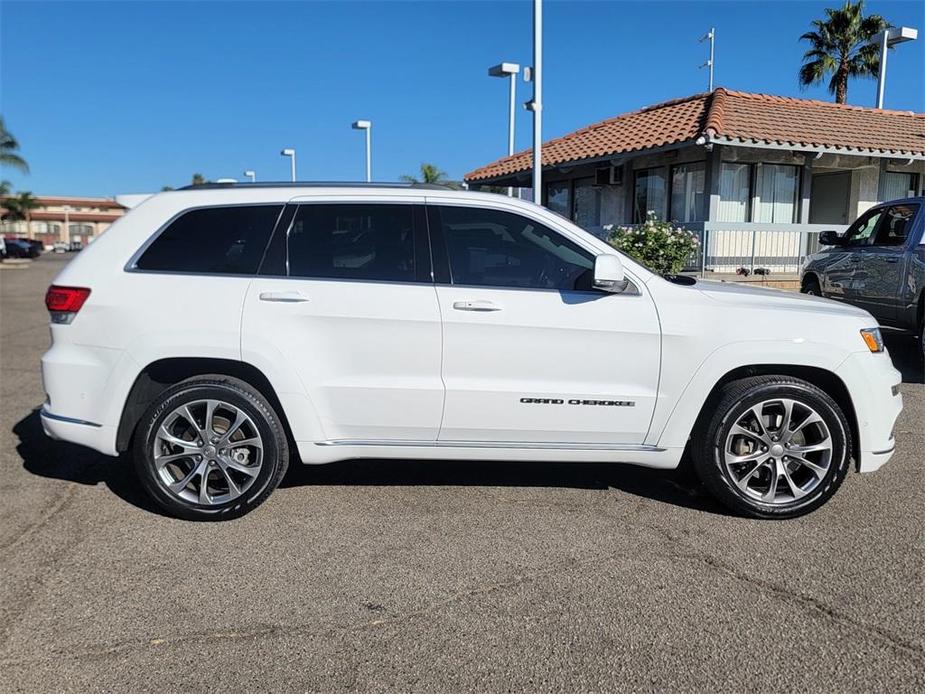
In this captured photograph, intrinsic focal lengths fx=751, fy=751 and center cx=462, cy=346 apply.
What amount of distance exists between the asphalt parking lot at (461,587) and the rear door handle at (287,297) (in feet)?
3.95

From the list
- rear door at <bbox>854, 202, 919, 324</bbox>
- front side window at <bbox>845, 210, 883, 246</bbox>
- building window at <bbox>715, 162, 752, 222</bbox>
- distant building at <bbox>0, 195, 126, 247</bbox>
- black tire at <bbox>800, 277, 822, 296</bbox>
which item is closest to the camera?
rear door at <bbox>854, 202, 919, 324</bbox>

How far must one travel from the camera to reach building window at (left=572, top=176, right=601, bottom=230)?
20.6 metres

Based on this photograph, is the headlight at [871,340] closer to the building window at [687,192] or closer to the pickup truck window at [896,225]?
the pickup truck window at [896,225]

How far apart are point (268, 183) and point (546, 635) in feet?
9.51

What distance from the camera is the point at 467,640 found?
2939 mm

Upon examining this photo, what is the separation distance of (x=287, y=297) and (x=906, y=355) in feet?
26.8

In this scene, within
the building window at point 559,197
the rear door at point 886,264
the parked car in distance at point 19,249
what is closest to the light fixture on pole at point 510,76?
the building window at point 559,197

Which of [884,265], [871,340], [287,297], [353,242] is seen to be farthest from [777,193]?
[287,297]

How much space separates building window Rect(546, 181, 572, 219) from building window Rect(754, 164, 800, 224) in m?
5.60

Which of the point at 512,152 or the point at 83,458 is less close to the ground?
the point at 512,152

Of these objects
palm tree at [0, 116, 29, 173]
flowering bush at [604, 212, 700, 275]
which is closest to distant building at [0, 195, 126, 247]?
palm tree at [0, 116, 29, 173]

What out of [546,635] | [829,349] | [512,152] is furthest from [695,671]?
[512,152]

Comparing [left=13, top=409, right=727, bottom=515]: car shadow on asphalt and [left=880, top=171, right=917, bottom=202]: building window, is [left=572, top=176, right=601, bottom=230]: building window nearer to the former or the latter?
[left=880, top=171, right=917, bottom=202]: building window

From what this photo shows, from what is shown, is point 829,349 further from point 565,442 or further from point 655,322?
point 565,442
